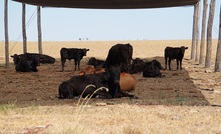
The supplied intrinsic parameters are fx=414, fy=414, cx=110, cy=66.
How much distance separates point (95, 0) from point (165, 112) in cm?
1603

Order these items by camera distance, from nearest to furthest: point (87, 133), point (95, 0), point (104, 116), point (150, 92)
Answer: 1. point (87, 133)
2. point (104, 116)
3. point (150, 92)
4. point (95, 0)

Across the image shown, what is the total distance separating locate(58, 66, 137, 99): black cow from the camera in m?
10.3

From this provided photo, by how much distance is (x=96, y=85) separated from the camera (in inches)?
410

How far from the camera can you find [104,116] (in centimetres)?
742

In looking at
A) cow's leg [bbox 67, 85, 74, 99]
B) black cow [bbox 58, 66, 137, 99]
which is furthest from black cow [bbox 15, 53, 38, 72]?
cow's leg [bbox 67, 85, 74, 99]

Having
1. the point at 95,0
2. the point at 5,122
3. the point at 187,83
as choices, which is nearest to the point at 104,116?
the point at 5,122

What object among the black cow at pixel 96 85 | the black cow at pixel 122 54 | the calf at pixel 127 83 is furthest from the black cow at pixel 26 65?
the black cow at pixel 96 85

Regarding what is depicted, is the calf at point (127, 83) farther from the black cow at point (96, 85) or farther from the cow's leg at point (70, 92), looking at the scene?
the cow's leg at point (70, 92)

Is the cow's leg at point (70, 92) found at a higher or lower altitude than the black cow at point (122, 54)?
lower

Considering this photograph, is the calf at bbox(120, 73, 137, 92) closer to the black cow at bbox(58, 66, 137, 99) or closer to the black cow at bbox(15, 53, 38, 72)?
the black cow at bbox(58, 66, 137, 99)

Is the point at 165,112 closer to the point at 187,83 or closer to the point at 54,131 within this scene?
the point at 54,131

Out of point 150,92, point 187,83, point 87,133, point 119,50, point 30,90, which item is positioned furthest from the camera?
point 119,50

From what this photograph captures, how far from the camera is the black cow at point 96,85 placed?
33.9ft

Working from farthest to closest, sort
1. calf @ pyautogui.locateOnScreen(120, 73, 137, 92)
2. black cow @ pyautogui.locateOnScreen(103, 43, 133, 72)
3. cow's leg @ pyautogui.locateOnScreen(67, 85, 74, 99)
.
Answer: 1. black cow @ pyautogui.locateOnScreen(103, 43, 133, 72)
2. calf @ pyautogui.locateOnScreen(120, 73, 137, 92)
3. cow's leg @ pyautogui.locateOnScreen(67, 85, 74, 99)
